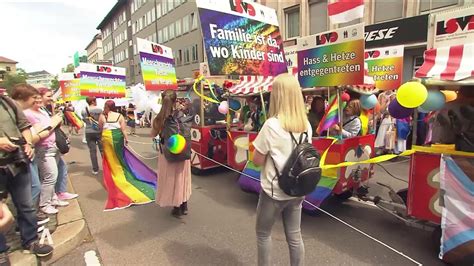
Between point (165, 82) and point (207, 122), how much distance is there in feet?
7.21

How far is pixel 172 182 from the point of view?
13.7 ft

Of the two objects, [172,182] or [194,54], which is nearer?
[172,182]

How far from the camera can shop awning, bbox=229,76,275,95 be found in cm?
532

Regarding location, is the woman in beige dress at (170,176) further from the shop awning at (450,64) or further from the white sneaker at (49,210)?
the shop awning at (450,64)

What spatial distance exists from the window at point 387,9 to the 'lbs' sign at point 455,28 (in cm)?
1048

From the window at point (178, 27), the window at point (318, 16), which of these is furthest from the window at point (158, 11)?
the window at point (318, 16)

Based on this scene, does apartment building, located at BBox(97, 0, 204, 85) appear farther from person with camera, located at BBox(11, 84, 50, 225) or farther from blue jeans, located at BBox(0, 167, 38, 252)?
blue jeans, located at BBox(0, 167, 38, 252)

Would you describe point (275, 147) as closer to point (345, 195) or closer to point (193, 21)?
point (345, 195)

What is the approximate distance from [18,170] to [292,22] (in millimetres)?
17611

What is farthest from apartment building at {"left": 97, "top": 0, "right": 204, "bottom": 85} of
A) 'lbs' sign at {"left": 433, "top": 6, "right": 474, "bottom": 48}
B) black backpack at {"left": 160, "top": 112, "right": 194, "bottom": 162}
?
'lbs' sign at {"left": 433, "top": 6, "right": 474, "bottom": 48}

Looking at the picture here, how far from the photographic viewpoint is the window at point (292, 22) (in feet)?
58.2

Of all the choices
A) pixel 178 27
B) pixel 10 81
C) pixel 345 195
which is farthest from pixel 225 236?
pixel 10 81

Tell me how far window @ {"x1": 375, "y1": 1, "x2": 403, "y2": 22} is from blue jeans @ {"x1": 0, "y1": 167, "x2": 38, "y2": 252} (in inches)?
589

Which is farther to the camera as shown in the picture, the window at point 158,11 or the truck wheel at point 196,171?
the window at point 158,11
